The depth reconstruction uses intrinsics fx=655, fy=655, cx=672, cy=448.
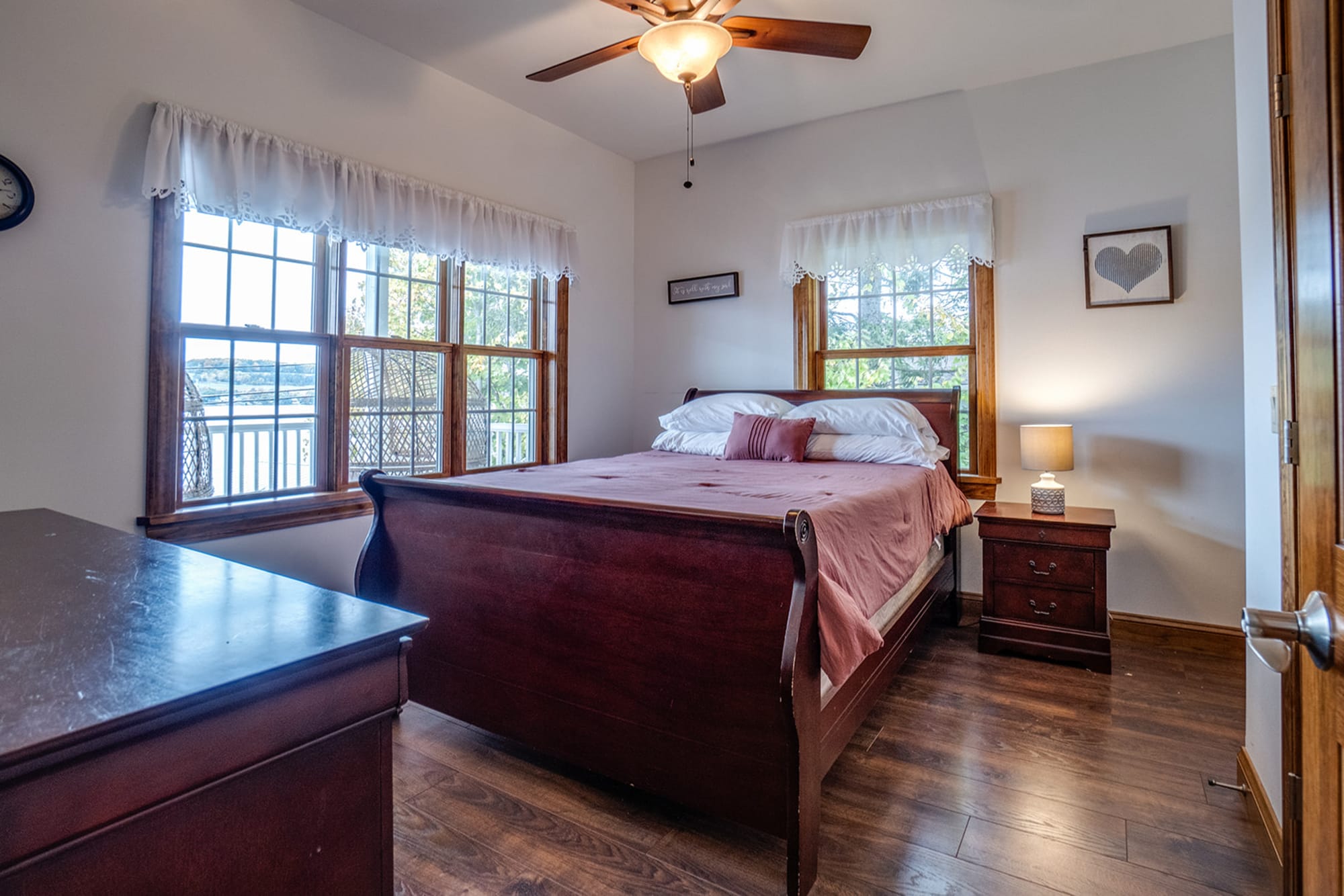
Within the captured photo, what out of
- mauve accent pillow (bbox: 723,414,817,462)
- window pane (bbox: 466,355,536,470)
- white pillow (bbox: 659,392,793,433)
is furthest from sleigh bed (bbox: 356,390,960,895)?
white pillow (bbox: 659,392,793,433)

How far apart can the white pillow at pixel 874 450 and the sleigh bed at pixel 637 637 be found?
1.07 m

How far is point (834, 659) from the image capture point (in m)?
1.58

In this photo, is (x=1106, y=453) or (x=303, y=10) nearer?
(x=303, y=10)

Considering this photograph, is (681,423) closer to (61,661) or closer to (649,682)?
(649,682)

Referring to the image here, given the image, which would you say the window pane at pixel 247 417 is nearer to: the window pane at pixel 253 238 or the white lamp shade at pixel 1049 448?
the window pane at pixel 253 238

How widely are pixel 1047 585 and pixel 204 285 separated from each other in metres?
3.90

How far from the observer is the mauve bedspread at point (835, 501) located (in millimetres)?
1651

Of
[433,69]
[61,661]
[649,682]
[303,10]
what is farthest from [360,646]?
[433,69]

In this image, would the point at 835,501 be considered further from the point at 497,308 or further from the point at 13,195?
the point at 13,195

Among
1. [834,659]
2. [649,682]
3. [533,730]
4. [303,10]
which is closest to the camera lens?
[834,659]

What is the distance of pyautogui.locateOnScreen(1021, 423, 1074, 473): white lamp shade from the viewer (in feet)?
10.3

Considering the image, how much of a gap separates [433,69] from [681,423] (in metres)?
2.39

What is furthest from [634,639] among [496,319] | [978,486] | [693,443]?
[496,319]

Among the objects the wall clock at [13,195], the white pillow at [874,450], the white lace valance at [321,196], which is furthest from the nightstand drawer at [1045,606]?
the wall clock at [13,195]
